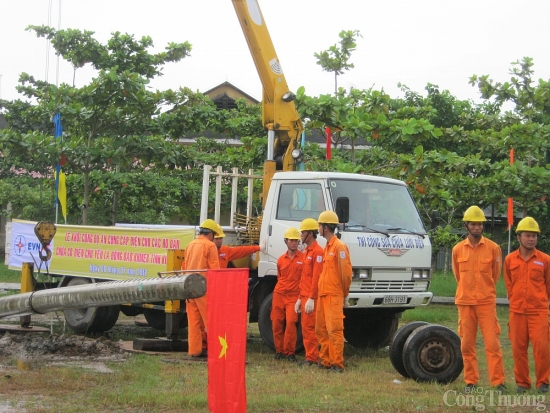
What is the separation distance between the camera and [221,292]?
21.3 ft

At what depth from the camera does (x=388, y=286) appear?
11039mm

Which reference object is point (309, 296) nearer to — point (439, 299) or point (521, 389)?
point (521, 389)

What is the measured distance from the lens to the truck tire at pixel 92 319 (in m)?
13.3

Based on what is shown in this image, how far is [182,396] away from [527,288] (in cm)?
355

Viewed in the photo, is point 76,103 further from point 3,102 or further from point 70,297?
point 70,297

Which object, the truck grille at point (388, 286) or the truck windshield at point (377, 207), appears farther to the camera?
the truck windshield at point (377, 207)

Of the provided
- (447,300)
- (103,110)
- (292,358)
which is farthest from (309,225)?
(447,300)

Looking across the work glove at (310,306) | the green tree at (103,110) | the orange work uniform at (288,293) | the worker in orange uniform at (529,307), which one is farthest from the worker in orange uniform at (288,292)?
the green tree at (103,110)

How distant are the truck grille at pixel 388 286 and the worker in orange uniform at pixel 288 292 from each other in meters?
0.77

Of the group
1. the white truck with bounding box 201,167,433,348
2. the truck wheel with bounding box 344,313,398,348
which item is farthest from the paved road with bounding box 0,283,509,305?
the white truck with bounding box 201,167,433,348

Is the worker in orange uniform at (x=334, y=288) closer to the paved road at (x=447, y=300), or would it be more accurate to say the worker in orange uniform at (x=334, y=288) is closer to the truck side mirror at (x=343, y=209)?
the truck side mirror at (x=343, y=209)

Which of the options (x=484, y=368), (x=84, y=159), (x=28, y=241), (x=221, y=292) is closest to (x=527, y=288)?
(x=484, y=368)

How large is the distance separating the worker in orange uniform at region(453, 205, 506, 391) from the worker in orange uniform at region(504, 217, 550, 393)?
0.20 metres

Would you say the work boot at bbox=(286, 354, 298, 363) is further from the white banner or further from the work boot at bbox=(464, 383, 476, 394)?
the white banner
